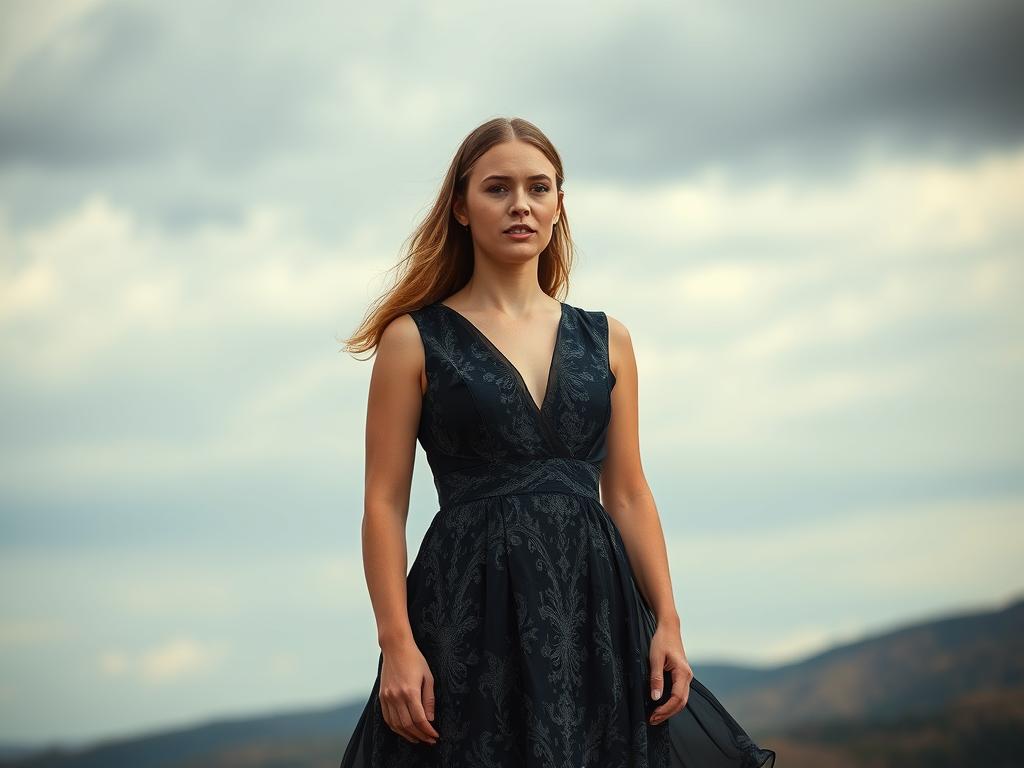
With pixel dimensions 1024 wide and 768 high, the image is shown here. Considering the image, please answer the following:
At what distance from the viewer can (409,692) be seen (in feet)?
7.14

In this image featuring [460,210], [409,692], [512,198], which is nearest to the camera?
[409,692]

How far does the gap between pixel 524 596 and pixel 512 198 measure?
659 millimetres

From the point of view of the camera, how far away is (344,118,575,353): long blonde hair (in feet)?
8.00

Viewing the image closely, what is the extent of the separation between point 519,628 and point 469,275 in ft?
2.19

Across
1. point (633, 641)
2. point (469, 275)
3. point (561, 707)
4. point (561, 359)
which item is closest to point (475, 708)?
point (561, 707)

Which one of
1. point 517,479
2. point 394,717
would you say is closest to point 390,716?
point 394,717

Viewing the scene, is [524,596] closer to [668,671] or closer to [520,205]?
[668,671]

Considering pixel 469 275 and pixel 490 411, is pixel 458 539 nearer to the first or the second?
pixel 490 411

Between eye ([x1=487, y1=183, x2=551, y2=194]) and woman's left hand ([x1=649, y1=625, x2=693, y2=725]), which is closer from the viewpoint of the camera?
woman's left hand ([x1=649, y1=625, x2=693, y2=725])

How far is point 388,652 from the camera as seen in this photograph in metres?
2.22

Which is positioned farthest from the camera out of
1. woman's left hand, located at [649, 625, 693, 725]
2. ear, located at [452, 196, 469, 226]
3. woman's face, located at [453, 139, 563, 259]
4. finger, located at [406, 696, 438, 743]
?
ear, located at [452, 196, 469, 226]

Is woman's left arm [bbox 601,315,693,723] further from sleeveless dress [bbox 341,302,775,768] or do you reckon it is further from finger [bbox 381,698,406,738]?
finger [bbox 381,698,406,738]

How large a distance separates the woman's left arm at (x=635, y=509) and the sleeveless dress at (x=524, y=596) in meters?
0.03

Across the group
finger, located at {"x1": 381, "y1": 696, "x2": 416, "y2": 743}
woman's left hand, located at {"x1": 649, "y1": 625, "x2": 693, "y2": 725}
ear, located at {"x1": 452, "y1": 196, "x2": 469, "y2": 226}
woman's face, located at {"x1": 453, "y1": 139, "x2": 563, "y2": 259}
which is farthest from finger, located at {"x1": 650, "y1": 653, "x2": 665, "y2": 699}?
ear, located at {"x1": 452, "y1": 196, "x2": 469, "y2": 226}
